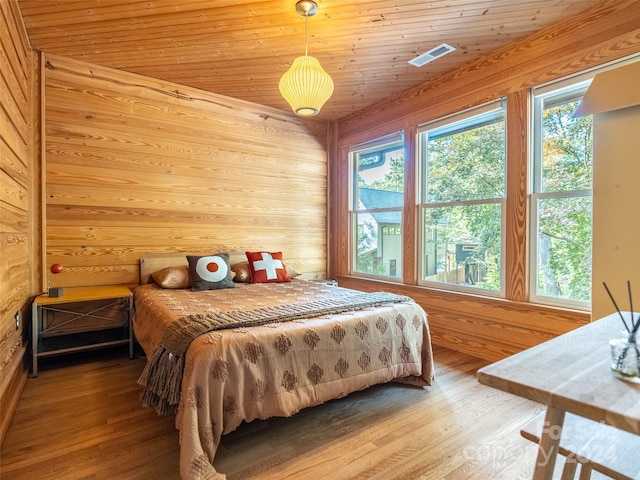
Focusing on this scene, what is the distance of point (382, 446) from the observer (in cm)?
172

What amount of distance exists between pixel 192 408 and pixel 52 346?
2.12 metres

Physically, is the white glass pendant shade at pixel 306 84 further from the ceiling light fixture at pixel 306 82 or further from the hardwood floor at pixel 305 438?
the hardwood floor at pixel 305 438

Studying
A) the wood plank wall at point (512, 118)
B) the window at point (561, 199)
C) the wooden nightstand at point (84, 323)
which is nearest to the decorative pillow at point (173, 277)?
the wooden nightstand at point (84, 323)

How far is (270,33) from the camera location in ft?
8.47

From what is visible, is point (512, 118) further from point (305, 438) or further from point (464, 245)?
point (305, 438)

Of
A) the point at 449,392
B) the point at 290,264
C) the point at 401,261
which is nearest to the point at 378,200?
the point at 401,261

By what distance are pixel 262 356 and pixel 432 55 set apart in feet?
9.26

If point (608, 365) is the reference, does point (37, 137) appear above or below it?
above

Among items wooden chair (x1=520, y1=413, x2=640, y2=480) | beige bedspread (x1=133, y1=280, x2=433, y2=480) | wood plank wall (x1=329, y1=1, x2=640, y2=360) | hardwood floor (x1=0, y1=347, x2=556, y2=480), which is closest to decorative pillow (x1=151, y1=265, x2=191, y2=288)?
beige bedspread (x1=133, y1=280, x2=433, y2=480)

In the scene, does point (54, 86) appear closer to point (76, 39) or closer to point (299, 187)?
point (76, 39)

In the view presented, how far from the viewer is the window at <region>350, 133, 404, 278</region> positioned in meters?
3.88

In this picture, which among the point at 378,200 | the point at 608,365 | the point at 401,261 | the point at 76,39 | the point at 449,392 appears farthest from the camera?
the point at 378,200

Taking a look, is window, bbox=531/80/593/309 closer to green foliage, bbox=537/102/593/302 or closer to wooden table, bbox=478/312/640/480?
green foliage, bbox=537/102/593/302

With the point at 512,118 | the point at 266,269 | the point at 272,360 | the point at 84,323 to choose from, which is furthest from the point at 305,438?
the point at 512,118
